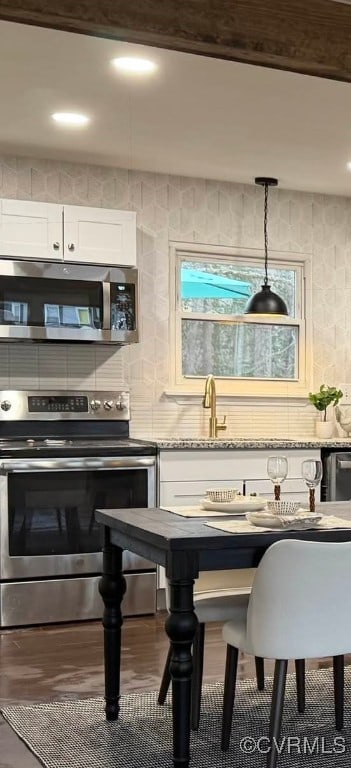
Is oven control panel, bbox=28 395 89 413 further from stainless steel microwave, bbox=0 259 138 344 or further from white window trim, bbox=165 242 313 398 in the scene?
white window trim, bbox=165 242 313 398

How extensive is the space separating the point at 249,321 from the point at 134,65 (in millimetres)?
2432

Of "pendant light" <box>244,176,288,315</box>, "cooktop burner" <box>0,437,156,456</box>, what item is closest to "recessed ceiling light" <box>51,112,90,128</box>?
"pendant light" <box>244,176,288,315</box>

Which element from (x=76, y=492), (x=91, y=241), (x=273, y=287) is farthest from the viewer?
(x=273, y=287)

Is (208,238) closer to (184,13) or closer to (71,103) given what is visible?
(71,103)

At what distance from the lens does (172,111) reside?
15.2ft

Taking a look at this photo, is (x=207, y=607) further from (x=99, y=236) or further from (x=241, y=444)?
(x=99, y=236)

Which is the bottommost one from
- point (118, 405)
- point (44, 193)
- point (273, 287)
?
point (118, 405)

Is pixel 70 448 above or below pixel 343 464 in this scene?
above

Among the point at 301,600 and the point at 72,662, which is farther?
the point at 72,662

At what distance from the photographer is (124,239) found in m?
5.37

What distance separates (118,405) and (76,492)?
33.6 inches

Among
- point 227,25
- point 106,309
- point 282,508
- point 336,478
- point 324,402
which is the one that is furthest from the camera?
point 324,402

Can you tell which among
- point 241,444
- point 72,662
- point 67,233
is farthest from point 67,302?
point 72,662

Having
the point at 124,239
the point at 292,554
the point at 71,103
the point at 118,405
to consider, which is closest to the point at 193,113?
the point at 71,103
